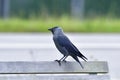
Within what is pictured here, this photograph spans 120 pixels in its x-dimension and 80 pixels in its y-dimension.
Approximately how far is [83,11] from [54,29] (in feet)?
59.1

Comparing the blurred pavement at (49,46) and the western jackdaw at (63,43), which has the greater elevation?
the western jackdaw at (63,43)

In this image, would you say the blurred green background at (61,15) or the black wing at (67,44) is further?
the blurred green background at (61,15)

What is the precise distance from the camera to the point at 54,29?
5.82 meters

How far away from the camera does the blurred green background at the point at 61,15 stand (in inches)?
824

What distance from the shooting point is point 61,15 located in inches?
902

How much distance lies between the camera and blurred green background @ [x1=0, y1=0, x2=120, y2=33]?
68.7ft

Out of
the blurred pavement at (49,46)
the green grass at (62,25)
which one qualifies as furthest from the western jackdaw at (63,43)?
the green grass at (62,25)

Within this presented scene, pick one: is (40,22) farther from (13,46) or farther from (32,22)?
(13,46)

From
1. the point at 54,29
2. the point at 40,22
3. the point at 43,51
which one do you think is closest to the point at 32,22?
the point at 40,22

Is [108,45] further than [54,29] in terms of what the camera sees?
Yes

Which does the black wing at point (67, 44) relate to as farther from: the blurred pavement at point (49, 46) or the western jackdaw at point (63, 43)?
the blurred pavement at point (49, 46)

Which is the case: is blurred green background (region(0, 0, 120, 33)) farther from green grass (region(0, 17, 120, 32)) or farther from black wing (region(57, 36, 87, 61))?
black wing (region(57, 36, 87, 61))

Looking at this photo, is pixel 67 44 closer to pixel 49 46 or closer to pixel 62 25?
pixel 49 46

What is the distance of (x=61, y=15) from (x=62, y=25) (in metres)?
2.08
